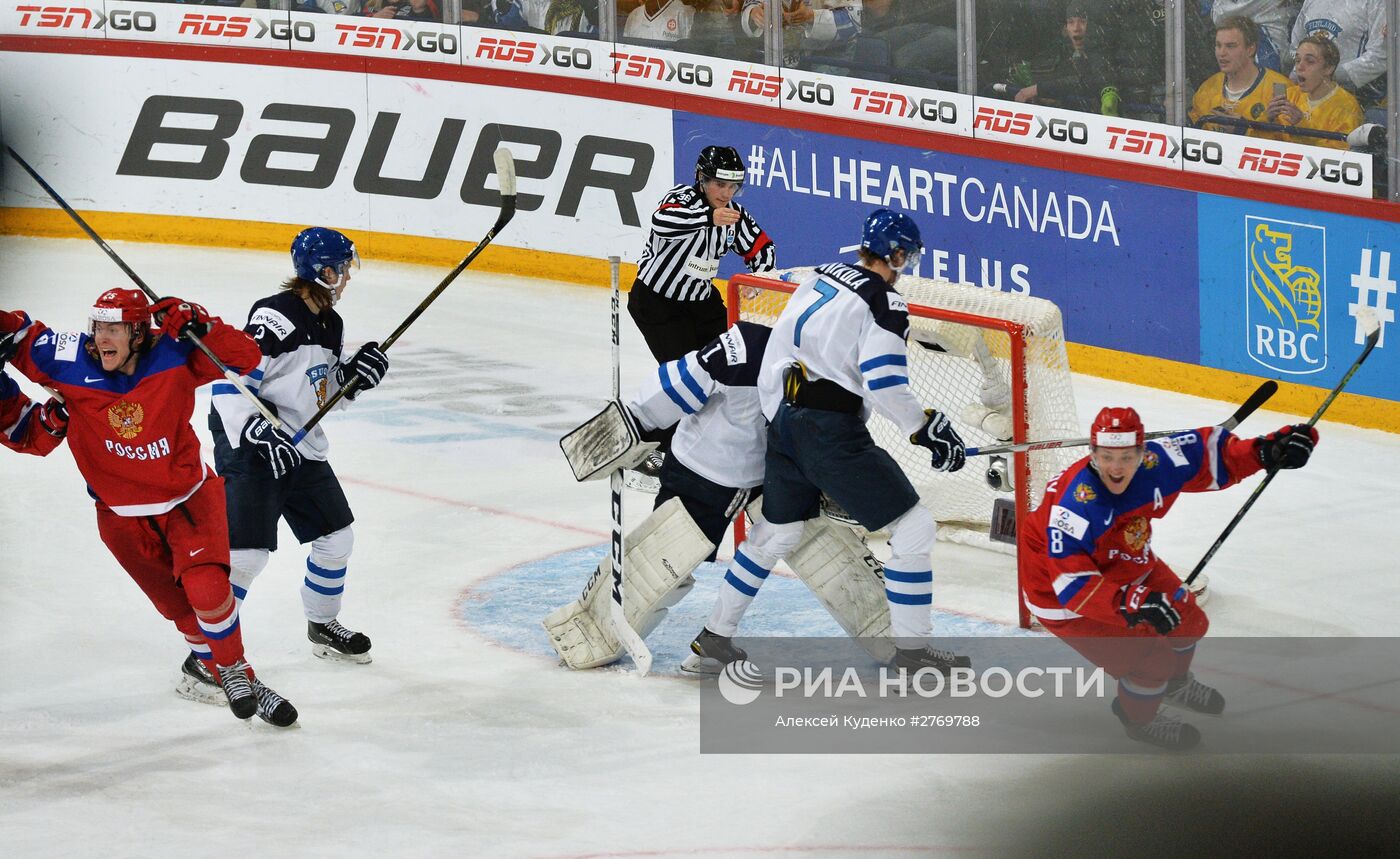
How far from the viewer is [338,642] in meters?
5.73

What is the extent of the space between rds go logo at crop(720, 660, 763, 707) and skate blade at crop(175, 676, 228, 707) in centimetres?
138

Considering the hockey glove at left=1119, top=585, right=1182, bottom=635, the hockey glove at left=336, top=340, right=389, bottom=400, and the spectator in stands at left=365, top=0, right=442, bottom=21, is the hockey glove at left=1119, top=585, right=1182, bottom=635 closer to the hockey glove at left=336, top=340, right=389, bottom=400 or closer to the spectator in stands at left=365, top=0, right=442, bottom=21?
the hockey glove at left=336, top=340, right=389, bottom=400

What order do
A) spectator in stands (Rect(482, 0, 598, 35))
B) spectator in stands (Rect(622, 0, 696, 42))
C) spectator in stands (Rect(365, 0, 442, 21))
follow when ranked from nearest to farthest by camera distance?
spectator in stands (Rect(622, 0, 696, 42)), spectator in stands (Rect(482, 0, 598, 35)), spectator in stands (Rect(365, 0, 442, 21))

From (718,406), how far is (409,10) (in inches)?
269

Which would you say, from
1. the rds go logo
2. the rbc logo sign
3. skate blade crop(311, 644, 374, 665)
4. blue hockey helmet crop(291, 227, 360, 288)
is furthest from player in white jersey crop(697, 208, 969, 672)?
the rbc logo sign

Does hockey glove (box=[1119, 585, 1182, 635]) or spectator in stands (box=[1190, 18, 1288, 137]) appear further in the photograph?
spectator in stands (box=[1190, 18, 1288, 137])

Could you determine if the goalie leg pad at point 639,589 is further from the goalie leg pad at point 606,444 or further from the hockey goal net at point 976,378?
the hockey goal net at point 976,378

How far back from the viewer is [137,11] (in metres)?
12.1

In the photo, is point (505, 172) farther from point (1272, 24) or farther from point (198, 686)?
point (1272, 24)

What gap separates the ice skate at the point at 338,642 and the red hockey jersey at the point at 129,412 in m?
0.92

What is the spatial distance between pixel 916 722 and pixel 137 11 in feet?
28.8

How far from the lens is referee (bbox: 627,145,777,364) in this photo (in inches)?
268

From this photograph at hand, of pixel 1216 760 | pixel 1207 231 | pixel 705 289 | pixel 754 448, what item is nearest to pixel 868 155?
pixel 1207 231

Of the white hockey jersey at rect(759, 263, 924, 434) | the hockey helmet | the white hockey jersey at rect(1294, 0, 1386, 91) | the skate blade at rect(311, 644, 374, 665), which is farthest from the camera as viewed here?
the white hockey jersey at rect(1294, 0, 1386, 91)
